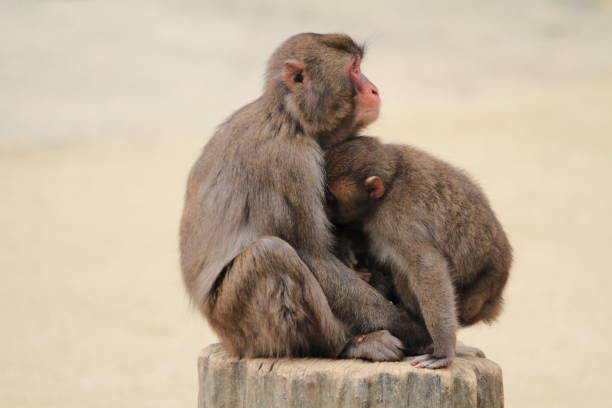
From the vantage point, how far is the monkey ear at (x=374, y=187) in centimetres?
549

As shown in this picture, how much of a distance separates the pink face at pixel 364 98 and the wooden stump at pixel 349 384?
5.40 feet

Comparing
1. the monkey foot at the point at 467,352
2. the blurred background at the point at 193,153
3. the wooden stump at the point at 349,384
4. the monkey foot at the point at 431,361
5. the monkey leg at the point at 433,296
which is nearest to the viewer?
the wooden stump at the point at 349,384

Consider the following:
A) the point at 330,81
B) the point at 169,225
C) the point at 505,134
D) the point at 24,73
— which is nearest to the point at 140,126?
the point at 24,73

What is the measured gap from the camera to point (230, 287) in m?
5.17

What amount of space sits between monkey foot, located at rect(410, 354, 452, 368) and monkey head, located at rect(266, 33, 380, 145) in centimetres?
161

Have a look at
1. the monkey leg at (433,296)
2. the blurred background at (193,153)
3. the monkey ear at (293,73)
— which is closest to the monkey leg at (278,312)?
the monkey leg at (433,296)

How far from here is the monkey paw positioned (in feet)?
16.9

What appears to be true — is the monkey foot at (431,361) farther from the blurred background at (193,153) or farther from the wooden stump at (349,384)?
the blurred background at (193,153)

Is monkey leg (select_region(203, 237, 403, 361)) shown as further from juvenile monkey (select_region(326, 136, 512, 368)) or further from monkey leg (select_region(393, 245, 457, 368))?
juvenile monkey (select_region(326, 136, 512, 368))

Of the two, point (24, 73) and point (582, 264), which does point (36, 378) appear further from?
point (24, 73)

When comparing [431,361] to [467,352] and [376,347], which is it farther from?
[467,352]

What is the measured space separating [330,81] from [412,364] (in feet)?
6.40

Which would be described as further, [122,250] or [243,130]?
[122,250]

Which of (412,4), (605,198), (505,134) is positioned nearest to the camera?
(605,198)
